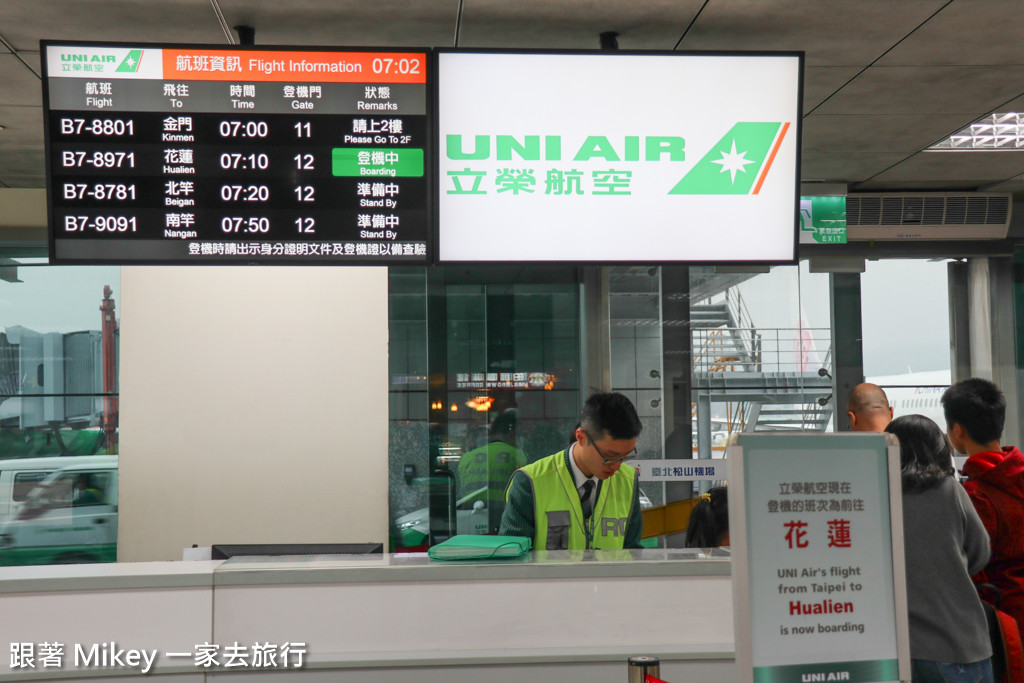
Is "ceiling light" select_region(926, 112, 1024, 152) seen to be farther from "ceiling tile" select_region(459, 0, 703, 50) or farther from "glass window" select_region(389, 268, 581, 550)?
"glass window" select_region(389, 268, 581, 550)

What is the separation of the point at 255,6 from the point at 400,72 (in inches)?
22.1

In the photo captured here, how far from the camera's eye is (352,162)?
117 inches

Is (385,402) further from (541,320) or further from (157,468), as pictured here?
(541,320)

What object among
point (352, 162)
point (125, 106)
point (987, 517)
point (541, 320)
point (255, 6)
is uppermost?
point (255, 6)

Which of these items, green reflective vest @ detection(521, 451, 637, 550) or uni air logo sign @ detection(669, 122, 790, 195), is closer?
green reflective vest @ detection(521, 451, 637, 550)

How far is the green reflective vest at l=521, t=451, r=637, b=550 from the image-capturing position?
9.82ft

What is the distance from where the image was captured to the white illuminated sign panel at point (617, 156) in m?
3.04

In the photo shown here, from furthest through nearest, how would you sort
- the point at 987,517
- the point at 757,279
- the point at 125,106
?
the point at 757,279 → the point at 125,106 → the point at 987,517

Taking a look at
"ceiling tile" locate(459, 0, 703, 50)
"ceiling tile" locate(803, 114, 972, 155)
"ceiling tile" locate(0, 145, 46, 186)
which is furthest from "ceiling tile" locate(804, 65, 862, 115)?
"ceiling tile" locate(0, 145, 46, 186)

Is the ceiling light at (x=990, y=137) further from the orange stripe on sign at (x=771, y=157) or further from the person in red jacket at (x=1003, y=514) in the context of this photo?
the person in red jacket at (x=1003, y=514)

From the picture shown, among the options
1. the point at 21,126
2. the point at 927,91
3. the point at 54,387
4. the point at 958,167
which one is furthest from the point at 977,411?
the point at 54,387

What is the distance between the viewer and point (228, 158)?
2.93m

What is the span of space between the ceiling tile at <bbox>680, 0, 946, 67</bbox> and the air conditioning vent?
7.54ft

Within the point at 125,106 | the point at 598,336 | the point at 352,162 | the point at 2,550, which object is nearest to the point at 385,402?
the point at 352,162
